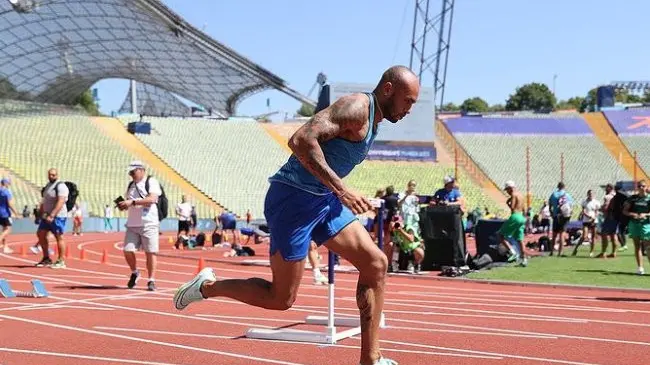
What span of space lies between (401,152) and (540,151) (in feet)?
37.6

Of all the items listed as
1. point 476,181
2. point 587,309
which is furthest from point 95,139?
point 587,309

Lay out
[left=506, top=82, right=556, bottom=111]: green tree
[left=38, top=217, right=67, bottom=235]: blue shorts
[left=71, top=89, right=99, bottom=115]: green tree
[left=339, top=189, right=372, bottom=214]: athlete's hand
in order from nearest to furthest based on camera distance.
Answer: [left=339, top=189, right=372, bottom=214]: athlete's hand, [left=38, top=217, right=67, bottom=235]: blue shorts, [left=71, top=89, right=99, bottom=115]: green tree, [left=506, top=82, right=556, bottom=111]: green tree

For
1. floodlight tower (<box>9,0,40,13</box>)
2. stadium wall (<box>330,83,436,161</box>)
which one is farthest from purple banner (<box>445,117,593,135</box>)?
floodlight tower (<box>9,0,40,13</box>)

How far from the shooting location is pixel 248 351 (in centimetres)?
673

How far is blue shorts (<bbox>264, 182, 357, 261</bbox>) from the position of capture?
537 cm

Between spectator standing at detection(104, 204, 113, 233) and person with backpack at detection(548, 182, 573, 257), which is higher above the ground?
person with backpack at detection(548, 182, 573, 257)

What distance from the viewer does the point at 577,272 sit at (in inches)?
630

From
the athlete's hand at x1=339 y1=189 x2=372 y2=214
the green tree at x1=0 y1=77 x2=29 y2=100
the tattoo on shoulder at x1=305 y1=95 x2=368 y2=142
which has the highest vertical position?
the green tree at x1=0 y1=77 x2=29 y2=100

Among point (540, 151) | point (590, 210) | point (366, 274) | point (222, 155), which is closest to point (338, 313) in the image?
point (366, 274)

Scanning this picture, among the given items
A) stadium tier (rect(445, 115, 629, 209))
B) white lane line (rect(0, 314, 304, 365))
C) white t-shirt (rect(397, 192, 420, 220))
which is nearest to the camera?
white lane line (rect(0, 314, 304, 365))

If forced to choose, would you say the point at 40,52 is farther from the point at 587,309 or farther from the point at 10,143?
the point at 587,309

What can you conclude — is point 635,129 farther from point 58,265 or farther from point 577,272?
point 58,265

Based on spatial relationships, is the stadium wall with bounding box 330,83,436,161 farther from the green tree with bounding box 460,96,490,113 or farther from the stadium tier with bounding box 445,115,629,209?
the green tree with bounding box 460,96,490,113

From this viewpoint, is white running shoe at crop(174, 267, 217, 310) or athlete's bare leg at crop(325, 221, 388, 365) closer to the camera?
athlete's bare leg at crop(325, 221, 388, 365)
